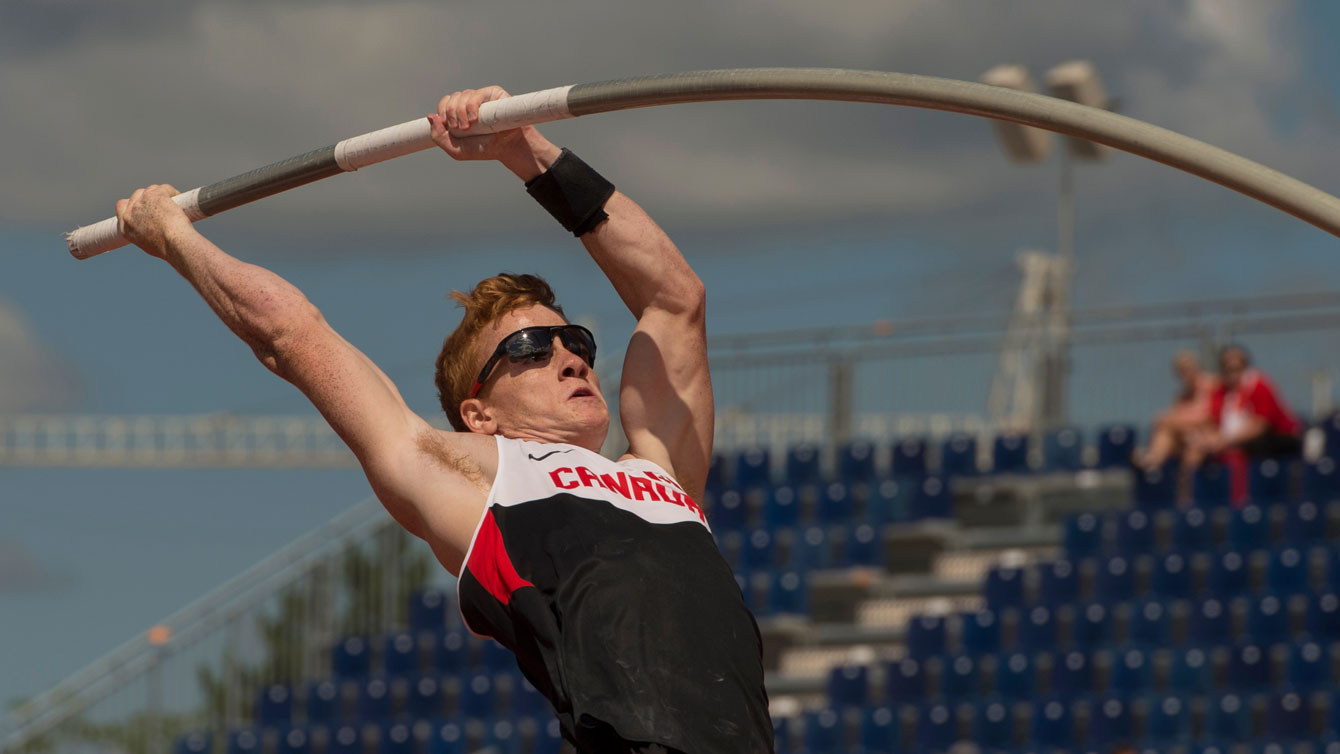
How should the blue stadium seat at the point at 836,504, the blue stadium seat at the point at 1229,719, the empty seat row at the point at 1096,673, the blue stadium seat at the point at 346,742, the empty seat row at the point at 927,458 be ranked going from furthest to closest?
the blue stadium seat at the point at 836,504
the blue stadium seat at the point at 346,742
the empty seat row at the point at 927,458
the empty seat row at the point at 1096,673
the blue stadium seat at the point at 1229,719

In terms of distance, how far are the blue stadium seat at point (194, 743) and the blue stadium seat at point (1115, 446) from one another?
29.9 ft

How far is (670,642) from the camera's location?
403cm

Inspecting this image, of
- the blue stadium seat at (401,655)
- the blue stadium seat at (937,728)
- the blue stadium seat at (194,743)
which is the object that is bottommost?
the blue stadium seat at (194,743)

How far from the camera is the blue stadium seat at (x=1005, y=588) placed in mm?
15344

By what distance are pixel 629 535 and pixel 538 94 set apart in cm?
118

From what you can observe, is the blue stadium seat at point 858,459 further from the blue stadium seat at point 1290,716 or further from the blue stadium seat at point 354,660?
the blue stadium seat at point 1290,716

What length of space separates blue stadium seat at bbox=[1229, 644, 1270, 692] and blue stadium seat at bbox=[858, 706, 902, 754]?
105 inches

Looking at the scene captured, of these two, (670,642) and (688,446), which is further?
(688,446)

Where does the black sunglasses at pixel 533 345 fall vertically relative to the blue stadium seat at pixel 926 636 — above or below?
above

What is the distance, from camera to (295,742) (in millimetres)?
17188

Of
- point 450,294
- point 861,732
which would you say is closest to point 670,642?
point 450,294

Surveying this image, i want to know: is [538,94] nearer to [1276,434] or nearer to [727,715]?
[727,715]

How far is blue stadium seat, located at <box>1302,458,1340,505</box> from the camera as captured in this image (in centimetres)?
1450

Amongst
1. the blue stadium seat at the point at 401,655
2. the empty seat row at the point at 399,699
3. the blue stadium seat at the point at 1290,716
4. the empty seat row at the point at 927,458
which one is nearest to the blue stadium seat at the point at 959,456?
the empty seat row at the point at 927,458
